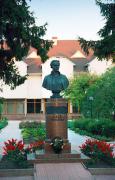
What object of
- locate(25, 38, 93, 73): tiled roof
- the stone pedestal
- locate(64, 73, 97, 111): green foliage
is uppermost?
locate(25, 38, 93, 73): tiled roof

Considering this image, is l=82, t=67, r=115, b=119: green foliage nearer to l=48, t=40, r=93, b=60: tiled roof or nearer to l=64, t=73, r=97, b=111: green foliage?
l=64, t=73, r=97, b=111: green foliage

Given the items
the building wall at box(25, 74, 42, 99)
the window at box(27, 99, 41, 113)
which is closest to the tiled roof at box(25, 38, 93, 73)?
the building wall at box(25, 74, 42, 99)

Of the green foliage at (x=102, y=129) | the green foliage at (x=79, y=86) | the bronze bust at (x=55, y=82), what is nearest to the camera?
the bronze bust at (x=55, y=82)

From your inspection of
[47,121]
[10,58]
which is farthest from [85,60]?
[47,121]

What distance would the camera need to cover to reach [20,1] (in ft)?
69.9

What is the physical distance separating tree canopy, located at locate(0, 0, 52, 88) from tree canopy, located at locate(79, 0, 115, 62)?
6.78ft

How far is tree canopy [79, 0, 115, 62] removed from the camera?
71.3ft

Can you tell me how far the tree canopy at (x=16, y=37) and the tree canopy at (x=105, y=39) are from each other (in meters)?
2.07

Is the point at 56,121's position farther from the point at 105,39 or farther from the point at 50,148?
the point at 105,39

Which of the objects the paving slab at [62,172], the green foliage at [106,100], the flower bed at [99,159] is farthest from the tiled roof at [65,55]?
the paving slab at [62,172]

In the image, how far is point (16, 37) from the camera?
21688mm

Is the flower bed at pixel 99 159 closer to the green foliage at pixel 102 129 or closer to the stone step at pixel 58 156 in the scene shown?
the stone step at pixel 58 156

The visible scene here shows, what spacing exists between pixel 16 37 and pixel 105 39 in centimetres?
403

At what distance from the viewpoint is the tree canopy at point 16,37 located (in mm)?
19969
